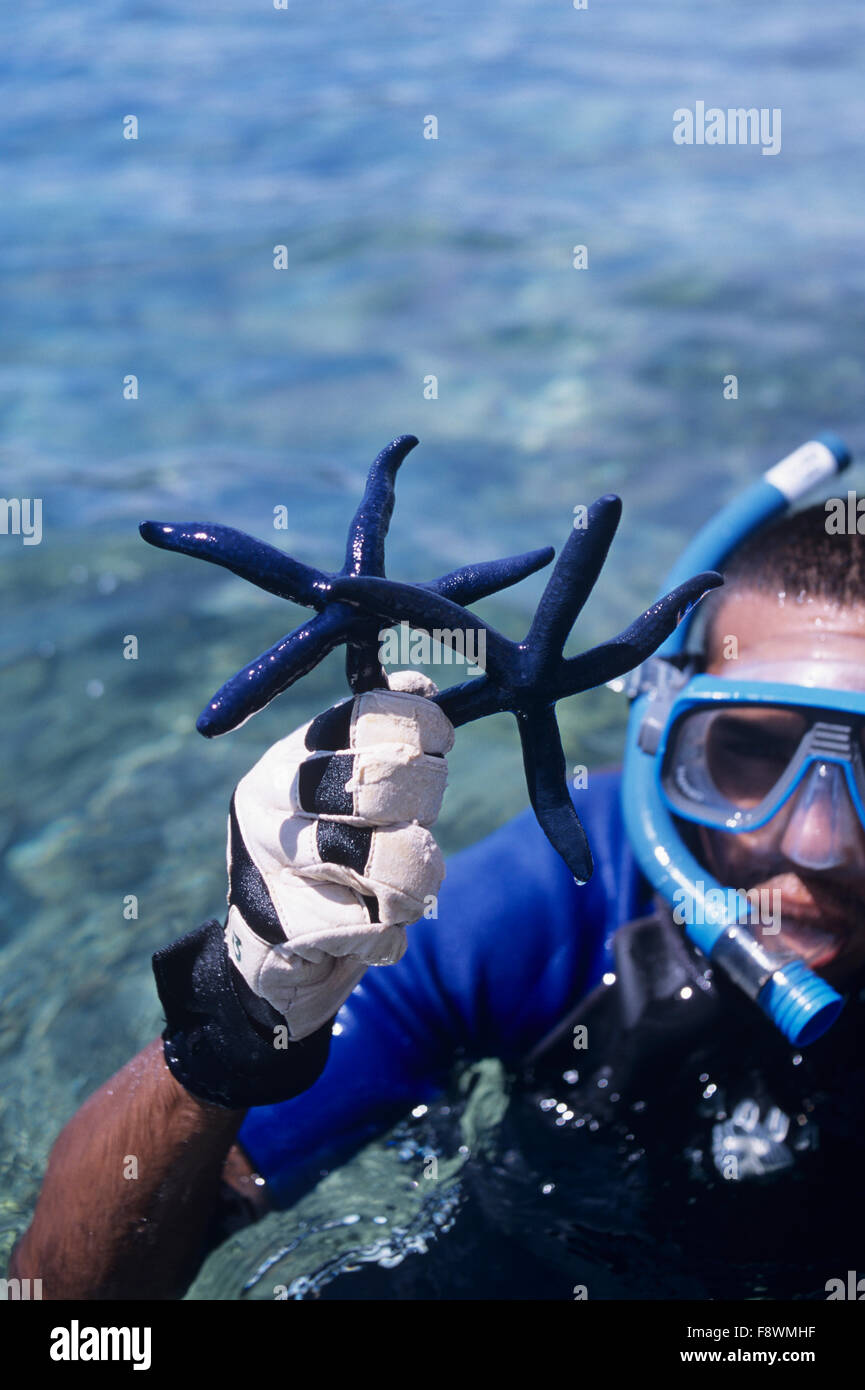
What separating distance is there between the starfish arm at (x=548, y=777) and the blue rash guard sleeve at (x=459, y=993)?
99cm

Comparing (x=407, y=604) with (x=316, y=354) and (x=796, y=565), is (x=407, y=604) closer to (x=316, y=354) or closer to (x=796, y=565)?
(x=796, y=565)

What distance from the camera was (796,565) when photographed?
8.24 ft

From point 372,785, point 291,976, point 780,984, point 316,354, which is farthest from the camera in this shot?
point 316,354

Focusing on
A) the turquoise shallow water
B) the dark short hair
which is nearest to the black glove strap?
the turquoise shallow water

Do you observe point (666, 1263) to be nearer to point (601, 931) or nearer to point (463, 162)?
point (601, 931)

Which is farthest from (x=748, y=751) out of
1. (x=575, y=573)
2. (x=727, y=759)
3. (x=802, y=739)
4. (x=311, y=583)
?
(x=311, y=583)

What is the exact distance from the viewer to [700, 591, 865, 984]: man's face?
229cm

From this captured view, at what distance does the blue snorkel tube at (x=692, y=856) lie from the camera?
86.1 inches

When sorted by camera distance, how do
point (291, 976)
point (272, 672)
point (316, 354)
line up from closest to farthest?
point (272, 672) → point (291, 976) → point (316, 354)

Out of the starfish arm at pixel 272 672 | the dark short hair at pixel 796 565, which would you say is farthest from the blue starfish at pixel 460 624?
the dark short hair at pixel 796 565

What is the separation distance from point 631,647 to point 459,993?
117cm

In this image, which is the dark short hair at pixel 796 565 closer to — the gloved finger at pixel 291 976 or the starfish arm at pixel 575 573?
the starfish arm at pixel 575 573

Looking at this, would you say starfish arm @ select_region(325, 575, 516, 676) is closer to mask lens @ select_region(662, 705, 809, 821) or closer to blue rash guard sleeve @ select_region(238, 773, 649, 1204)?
mask lens @ select_region(662, 705, 809, 821)

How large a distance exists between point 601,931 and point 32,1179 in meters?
1.34
